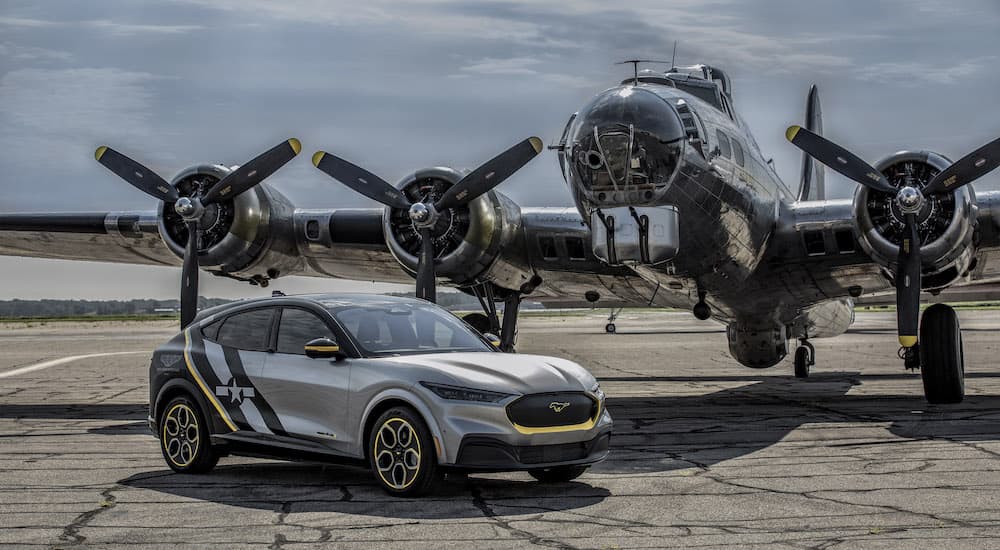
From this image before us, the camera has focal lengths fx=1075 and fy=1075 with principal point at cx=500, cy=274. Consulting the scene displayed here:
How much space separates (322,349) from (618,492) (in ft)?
8.05

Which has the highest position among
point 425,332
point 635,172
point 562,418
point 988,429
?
point 635,172

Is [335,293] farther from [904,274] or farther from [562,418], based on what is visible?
[904,274]

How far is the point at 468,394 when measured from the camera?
771 cm

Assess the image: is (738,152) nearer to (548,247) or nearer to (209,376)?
(548,247)

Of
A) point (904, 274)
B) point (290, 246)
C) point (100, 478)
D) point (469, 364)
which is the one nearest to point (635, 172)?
point (904, 274)

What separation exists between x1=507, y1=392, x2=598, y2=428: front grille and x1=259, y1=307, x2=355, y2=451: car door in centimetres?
131

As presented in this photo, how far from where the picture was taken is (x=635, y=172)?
12.5m

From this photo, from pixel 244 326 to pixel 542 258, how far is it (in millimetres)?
9091

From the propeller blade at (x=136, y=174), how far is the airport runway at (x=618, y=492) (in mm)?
3638

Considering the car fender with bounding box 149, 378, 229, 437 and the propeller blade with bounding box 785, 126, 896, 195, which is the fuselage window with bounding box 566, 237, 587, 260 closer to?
the propeller blade with bounding box 785, 126, 896, 195

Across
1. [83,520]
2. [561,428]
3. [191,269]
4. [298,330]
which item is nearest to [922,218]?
[561,428]

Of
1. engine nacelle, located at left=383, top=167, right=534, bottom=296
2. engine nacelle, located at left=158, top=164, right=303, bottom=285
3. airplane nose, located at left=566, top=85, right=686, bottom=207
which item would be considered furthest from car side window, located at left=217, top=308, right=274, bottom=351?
engine nacelle, located at left=158, top=164, right=303, bottom=285

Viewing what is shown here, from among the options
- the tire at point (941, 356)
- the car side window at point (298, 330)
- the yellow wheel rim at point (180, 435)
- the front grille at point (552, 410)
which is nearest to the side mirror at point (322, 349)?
the car side window at point (298, 330)

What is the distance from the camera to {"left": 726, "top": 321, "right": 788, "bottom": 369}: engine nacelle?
17750mm
